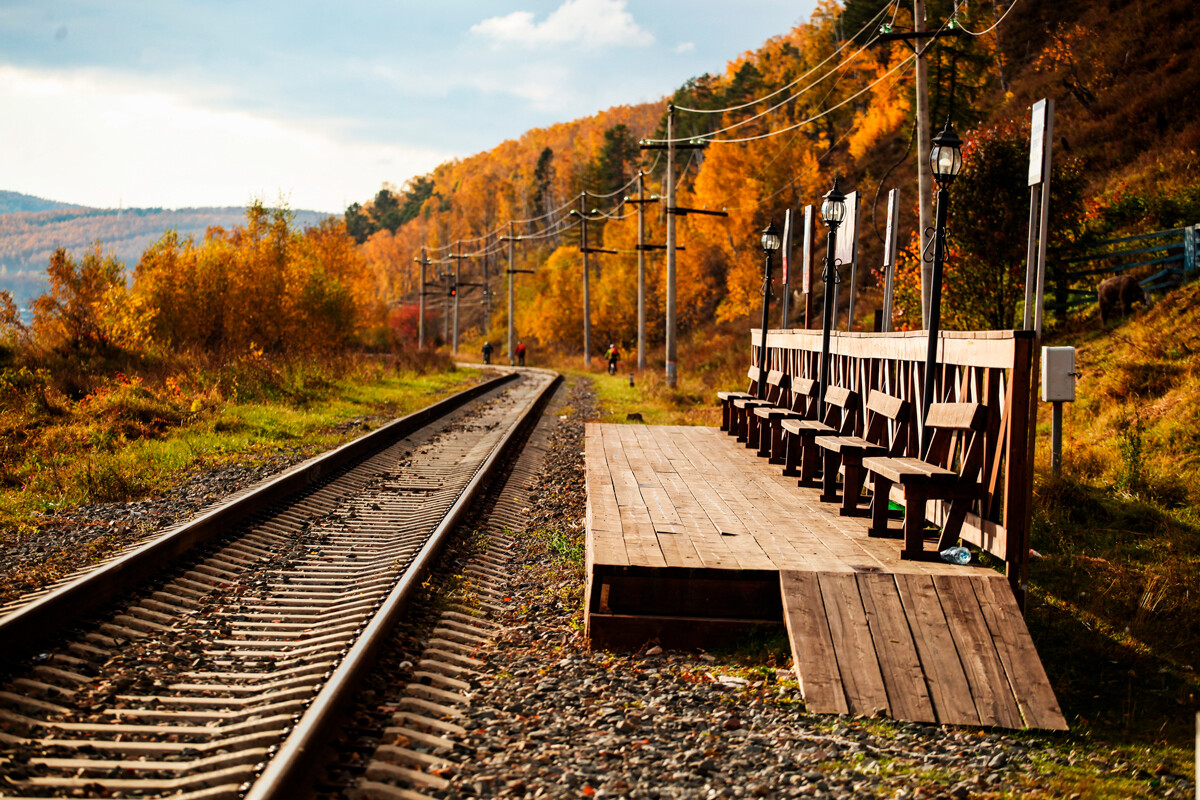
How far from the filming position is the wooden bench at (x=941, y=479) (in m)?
5.66

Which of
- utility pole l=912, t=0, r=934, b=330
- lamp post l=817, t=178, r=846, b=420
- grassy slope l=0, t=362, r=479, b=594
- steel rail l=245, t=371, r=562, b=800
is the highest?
utility pole l=912, t=0, r=934, b=330

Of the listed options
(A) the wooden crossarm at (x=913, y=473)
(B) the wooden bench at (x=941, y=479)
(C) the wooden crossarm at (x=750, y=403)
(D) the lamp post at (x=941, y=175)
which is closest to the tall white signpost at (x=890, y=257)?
(C) the wooden crossarm at (x=750, y=403)

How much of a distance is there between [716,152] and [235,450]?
45866 millimetres

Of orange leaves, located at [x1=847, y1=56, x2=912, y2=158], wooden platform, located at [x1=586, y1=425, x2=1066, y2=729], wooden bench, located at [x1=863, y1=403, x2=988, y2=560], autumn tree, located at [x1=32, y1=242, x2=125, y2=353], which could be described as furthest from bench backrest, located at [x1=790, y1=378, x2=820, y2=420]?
orange leaves, located at [x1=847, y1=56, x2=912, y2=158]

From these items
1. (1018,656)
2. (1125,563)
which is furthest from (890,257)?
(1018,656)

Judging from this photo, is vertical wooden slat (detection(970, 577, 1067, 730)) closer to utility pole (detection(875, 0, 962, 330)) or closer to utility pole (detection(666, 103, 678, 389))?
utility pole (detection(875, 0, 962, 330))

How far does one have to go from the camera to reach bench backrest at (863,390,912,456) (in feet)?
23.5

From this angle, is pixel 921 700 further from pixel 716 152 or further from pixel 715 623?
pixel 716 152

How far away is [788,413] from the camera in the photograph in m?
9.57

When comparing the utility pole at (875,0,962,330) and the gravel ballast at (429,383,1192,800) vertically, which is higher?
the utility pole at (875,0,962,330)

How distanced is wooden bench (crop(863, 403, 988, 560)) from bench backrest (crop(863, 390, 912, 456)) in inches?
29.2

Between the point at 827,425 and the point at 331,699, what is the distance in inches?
246

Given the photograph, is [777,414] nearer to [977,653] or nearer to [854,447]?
[854,447]

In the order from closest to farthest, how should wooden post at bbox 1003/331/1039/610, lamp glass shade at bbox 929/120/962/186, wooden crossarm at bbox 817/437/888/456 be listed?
wooden post at bbox 1003/331/1039/610, wooden crossarm at bbox 817/437/888/456, lamp glass shade at bbox 929/120/962/186
